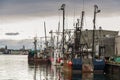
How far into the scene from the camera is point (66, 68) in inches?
3789

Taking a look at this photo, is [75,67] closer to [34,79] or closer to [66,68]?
[66,68]

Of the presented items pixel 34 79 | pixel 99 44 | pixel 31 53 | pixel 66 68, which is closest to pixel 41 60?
pixel 31 53

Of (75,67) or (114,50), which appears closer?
(75,67)

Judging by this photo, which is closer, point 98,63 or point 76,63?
point 76,63

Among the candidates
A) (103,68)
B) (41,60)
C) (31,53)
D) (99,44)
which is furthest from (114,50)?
(31,53)

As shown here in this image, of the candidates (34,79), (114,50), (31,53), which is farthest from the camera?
(31,53)

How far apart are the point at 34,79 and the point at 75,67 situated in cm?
1664

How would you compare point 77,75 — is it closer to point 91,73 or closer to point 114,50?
point 91,73

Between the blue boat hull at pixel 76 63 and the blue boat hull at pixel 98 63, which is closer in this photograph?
the blue boat hull at pixel 76 63

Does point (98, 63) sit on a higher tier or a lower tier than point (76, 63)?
lower

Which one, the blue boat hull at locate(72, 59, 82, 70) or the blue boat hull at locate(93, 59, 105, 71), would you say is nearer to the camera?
the blue boat hull at locate(72, 59, 82, 70)

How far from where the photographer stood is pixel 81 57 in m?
95.1

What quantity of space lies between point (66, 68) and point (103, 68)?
25.5 ft

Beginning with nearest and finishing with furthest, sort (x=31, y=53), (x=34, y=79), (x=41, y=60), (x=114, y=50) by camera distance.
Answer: (x=34, y=79) → (x=114, y=50) → (x=41, y=60) → (x=31, y=53)
